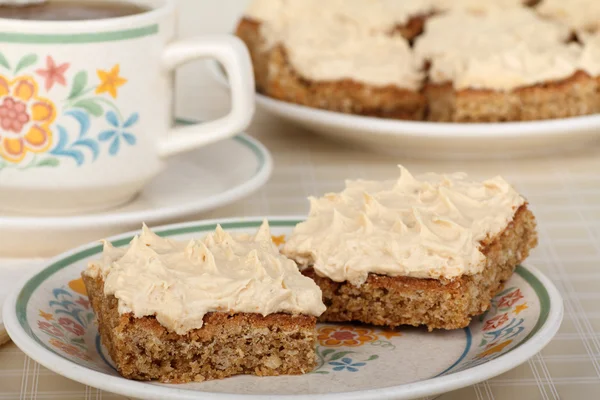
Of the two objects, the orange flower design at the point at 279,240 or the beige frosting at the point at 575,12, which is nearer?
the orange flower design at the point at 279,240

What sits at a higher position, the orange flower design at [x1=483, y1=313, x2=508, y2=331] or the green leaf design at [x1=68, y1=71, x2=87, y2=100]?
the green leaf design at [x1=68, y1=71, x2=87, y2=100]

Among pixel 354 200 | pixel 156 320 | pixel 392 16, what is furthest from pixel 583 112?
pixel 156 320

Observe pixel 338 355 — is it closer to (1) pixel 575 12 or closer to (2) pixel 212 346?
(2) pixel 212 346

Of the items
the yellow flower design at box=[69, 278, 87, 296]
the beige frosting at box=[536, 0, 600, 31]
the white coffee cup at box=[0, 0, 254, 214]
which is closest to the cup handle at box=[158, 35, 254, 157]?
the white coffee cup at box=[0, 0, 254, 214]

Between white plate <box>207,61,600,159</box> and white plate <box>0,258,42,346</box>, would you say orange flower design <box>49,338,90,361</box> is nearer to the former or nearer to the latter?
white plate <box>0,258,42,346</box>

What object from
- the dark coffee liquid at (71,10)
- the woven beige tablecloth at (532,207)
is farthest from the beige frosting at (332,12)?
the dark coffee liquid at (71,10)

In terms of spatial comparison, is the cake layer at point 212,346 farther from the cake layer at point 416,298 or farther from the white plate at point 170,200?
the white plate at point 170,200

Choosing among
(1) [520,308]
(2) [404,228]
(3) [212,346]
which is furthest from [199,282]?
(1) [520,308]
